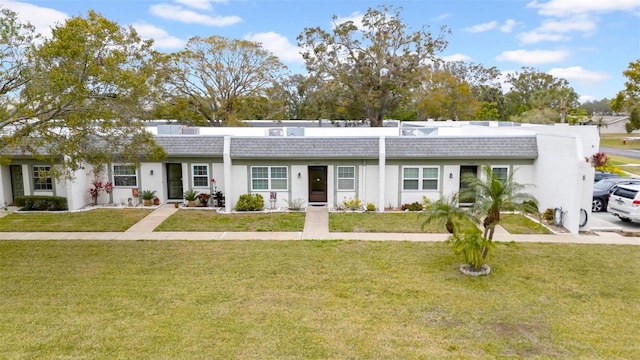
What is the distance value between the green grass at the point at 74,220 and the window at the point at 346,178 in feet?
27.1

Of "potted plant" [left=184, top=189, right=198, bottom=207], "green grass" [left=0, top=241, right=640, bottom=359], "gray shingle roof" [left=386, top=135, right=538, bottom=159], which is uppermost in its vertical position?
"gray shingle roof" [left=386, top=135, right=538, bottom=159]

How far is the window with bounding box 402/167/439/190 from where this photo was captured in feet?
62.3

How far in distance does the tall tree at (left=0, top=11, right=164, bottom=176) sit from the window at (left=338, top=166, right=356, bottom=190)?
894 centimetres

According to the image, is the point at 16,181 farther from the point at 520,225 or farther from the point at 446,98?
the point at 446,98

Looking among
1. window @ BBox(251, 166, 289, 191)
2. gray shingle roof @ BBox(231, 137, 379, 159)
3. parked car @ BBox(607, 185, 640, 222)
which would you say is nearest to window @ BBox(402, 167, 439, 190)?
gray shingle roof @ BBox(231, 137, 379, 159)

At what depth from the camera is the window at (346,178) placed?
19016 millimetres

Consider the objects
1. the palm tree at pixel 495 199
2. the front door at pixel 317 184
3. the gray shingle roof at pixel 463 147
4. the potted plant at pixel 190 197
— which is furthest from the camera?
the potted plant at pixel 190 197

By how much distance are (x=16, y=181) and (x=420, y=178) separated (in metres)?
18.3

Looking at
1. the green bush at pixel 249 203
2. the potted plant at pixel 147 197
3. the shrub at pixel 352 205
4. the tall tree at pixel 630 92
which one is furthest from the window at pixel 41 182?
the tall tree at pixel 630 92

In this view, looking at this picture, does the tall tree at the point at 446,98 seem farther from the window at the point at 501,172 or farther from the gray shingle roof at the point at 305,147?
A: the gray shingle roof at the point at 305,147

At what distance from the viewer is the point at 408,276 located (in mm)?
11086

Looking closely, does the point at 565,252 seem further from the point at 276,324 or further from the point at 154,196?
the point at 154,196

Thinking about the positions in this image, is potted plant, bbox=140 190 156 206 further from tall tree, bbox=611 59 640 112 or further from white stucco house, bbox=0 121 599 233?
tall tree, bbox=611 59 640 112

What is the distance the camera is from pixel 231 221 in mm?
17047
